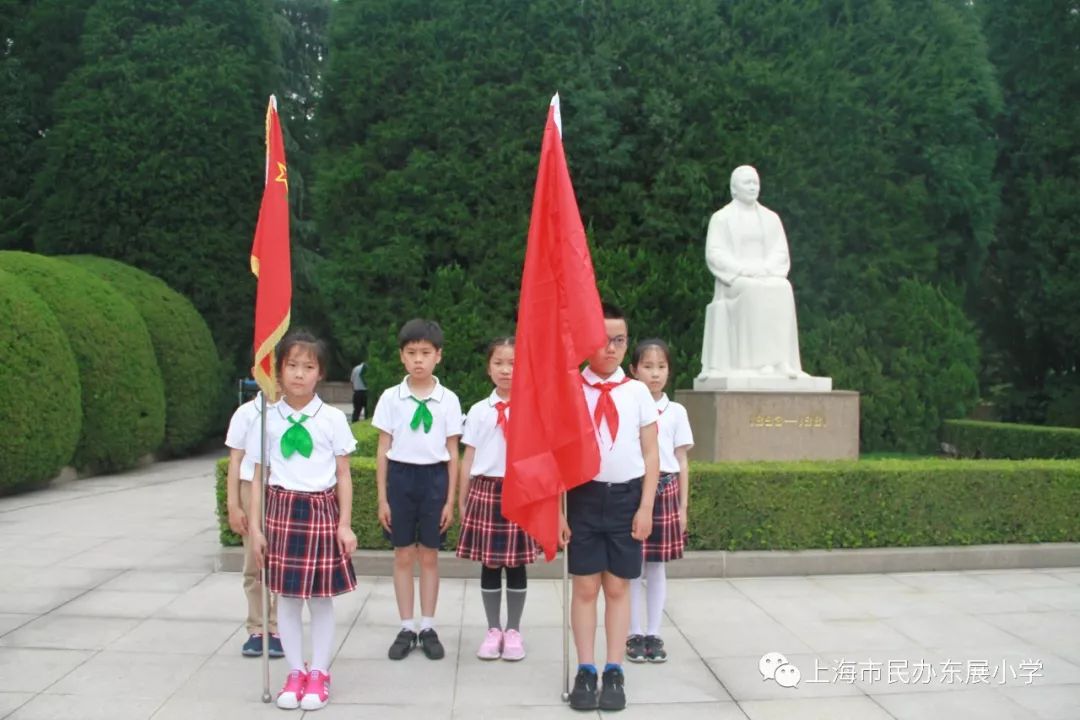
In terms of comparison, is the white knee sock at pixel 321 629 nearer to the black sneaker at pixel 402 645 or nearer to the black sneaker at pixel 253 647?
the black sneaker at pixel 402 645

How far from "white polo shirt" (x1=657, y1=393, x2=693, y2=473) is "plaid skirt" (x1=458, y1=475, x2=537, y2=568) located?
78 cm

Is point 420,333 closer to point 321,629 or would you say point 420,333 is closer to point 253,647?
point 321,629

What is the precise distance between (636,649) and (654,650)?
84 mm

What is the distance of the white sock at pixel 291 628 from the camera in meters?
3.66

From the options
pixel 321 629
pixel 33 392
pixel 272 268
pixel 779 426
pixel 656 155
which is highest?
pixel 656 155

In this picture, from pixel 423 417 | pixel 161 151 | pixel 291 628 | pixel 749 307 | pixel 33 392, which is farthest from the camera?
pixel 161 151

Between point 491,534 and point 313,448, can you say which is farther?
point 491,534

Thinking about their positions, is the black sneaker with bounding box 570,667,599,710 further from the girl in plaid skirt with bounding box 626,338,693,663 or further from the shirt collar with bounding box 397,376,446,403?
the shirt collar with bounding box 397,376,446,403

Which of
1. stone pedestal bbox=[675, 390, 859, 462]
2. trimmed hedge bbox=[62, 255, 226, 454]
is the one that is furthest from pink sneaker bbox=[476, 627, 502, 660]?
trimmed hedge bbox=[62, 255, 226, 454]

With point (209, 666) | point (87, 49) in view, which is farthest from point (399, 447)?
point (87, 49)

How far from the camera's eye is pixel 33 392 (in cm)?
980

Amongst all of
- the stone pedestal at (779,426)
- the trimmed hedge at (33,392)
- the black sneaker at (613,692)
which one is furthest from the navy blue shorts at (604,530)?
the trimmed hedge at (33,392)

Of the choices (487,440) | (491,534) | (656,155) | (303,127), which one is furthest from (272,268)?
(303,127)

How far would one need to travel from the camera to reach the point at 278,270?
3.83m
